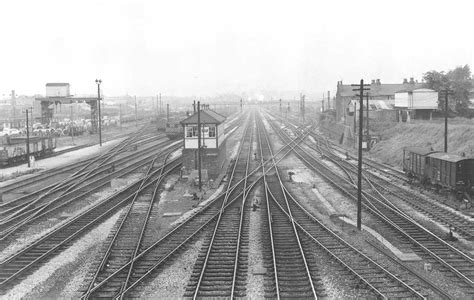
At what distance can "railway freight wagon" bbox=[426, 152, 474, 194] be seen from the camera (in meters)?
22.7

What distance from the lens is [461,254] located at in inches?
602

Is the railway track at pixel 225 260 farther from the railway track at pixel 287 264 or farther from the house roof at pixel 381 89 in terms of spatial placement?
the house roof at pixel 381 89

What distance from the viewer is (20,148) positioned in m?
41.1

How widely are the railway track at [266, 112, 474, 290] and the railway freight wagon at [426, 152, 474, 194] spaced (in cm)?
355

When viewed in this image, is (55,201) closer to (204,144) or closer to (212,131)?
(204,144)

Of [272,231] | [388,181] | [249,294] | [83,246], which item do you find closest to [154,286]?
[249,294]

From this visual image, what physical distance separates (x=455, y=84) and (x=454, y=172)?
126 ft

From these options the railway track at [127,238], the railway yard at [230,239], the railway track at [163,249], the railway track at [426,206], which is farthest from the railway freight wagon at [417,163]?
the railway track at [127,238]

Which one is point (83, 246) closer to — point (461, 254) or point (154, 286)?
point (154, 286)


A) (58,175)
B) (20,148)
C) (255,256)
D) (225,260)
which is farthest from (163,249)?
(20,148)

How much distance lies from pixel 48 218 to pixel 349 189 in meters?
16.2

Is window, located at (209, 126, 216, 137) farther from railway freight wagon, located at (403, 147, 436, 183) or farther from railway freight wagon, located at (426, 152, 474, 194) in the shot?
railway freight wagon, located at (426, 152, 474, 194)

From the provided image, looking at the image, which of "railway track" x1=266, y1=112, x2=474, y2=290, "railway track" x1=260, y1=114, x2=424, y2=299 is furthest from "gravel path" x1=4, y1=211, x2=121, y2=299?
"railway track" x1=266, y1=112, x2=474, y2=290

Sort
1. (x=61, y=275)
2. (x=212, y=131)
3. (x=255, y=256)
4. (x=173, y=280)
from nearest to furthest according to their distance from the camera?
(x=173, y=280) < (x=61, y=275) < (x=255, y=256) < (x=212, y=131)
